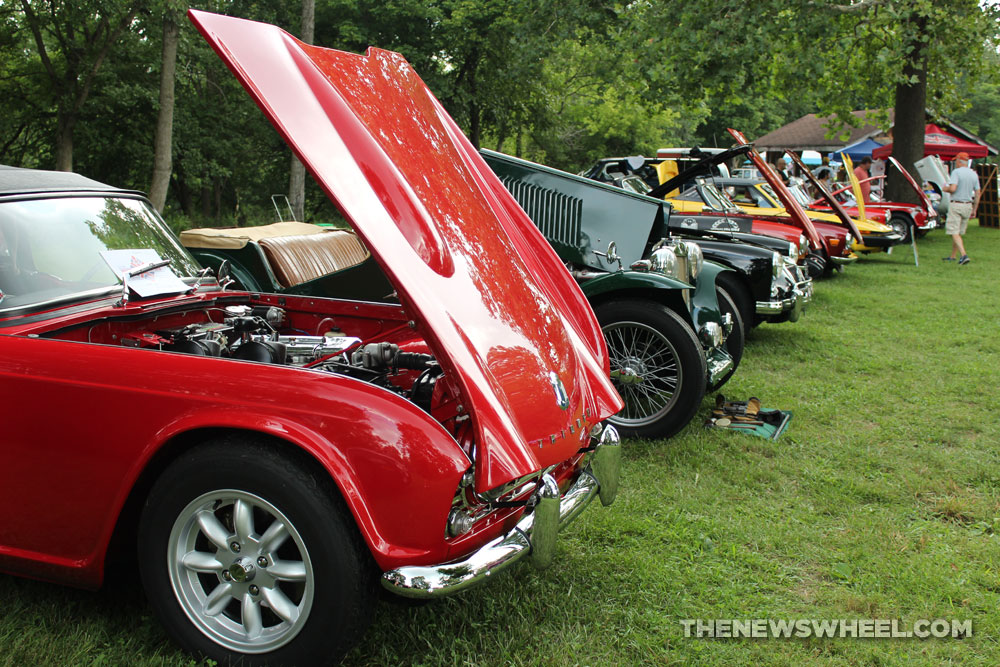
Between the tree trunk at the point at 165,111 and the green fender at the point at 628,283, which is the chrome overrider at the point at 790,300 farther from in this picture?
the tree trunk at the point at 165,111

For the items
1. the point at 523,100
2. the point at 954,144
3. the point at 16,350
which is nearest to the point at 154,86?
the point at 523,100

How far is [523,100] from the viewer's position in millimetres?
25922

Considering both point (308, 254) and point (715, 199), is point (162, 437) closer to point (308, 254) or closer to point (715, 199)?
point (308, 254)

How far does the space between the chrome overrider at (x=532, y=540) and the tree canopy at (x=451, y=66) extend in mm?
12645

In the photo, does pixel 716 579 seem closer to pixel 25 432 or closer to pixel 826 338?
pixel 25 432

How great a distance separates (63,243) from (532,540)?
7.41ft

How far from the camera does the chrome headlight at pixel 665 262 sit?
531 cm

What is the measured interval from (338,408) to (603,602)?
1.40 meters

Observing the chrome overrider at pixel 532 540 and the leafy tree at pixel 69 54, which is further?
the leafy tree at pixel 69 54

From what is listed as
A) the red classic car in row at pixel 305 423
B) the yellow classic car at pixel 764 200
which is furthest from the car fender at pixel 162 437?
the yellow classic car at pixel 764 200

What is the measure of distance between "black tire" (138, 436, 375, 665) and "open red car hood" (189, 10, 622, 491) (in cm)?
47

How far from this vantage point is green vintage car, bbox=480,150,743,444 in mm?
4715

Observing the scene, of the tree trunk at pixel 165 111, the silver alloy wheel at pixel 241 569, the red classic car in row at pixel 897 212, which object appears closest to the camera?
the silver alloy wheel at pixel 241 569

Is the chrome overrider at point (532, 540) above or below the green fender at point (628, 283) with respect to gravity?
below
